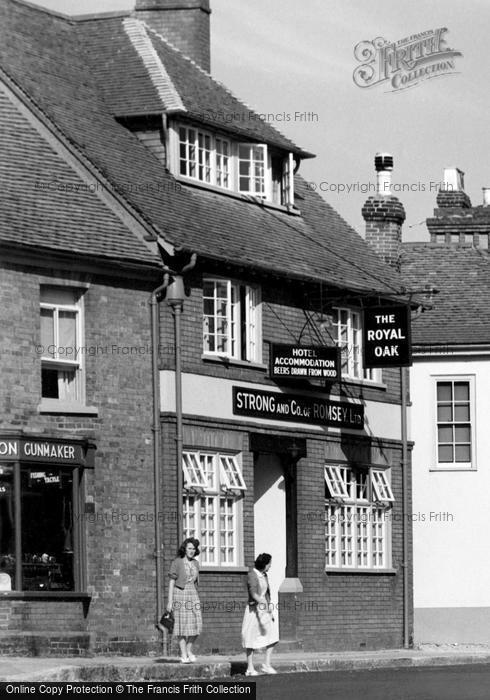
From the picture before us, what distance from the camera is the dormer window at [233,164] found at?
37.1 meters

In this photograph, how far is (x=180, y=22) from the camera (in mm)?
41656

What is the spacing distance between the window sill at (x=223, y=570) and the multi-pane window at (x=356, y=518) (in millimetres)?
3188

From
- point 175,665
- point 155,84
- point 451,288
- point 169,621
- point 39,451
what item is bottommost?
point 175,665

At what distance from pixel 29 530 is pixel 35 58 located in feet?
34.5

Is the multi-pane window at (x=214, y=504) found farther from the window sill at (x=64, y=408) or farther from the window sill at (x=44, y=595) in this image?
the window sill at (x=44, y=595)

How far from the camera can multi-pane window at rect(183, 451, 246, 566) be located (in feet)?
111

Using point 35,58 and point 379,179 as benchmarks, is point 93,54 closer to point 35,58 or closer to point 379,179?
point 35,58

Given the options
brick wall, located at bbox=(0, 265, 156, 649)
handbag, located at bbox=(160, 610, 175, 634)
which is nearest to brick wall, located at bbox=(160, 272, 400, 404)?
brick wall, located at bbox=(0, 265, 156, 649)

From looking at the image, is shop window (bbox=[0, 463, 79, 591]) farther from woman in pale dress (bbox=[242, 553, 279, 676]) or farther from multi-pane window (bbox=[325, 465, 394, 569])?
multi-pane window (bbox=[325, 465, 394, 569])

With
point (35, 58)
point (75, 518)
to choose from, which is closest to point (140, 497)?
point (75, 518)

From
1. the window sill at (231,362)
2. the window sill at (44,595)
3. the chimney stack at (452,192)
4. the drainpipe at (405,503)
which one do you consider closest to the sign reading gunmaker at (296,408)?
the window sill at (231,362)

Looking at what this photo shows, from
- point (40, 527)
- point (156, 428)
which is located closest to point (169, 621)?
point (40, 527)

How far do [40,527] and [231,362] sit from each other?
18.4 ft

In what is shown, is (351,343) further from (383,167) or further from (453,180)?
(453,180)
